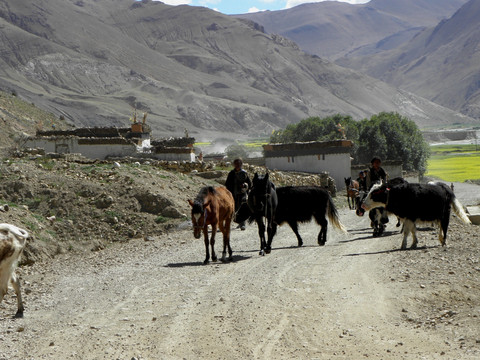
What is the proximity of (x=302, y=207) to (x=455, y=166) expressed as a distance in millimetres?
93733

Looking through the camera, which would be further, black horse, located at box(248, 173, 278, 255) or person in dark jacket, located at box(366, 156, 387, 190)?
person in dark jacket, located at box(366, 156, 387, 190)

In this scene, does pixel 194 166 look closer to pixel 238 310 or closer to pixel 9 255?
pixel 9 255

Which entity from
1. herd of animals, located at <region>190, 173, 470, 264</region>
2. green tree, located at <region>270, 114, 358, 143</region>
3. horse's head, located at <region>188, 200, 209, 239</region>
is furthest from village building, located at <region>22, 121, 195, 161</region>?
green tree, located at <region>270, 114, 358, 143</region>

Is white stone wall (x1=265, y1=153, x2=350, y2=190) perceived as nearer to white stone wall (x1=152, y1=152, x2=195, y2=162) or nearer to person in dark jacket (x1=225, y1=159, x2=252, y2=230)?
white stone wall (x1=152, y1=152, x2=195, y2=162)

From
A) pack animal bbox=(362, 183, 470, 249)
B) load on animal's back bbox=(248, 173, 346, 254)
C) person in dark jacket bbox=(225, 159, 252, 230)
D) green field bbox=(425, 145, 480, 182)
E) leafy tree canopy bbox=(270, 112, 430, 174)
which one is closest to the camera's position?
pack animal bbox=(362, 183, 470, 249)

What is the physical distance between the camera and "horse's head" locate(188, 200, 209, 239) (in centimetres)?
1362

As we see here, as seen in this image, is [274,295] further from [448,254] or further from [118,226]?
[118,226]

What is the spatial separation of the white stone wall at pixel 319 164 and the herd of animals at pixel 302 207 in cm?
2575

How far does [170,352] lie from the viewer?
8.41m

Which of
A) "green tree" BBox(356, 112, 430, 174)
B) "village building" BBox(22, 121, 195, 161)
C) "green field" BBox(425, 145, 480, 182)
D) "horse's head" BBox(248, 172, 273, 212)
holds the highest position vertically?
"village building" BBox(22, 121, 195, 161)

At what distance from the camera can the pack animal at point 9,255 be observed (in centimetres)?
1028

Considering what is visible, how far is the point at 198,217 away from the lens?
1369 centimetres

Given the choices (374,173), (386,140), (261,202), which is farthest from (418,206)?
(386,140)

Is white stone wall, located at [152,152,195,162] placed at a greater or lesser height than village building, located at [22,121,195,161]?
lesser
